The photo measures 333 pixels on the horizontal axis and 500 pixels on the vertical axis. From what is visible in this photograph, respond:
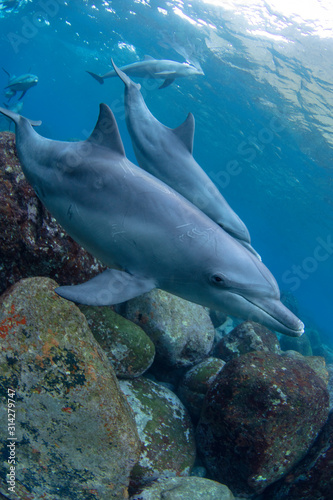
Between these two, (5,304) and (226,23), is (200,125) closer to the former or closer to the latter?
(226,23)

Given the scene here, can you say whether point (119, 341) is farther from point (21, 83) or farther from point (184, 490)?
point (21, 83)

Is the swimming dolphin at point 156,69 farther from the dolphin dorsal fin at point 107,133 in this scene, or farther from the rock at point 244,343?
the dolphin dorsal fin at point 107,133

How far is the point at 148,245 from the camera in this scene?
2910 millimetres

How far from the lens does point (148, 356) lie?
4746 mm

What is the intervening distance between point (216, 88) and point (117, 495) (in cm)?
3164

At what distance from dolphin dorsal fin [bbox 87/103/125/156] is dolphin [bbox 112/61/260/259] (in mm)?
1217

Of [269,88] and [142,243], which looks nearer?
[142,243]

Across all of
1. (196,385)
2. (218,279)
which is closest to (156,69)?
(196,385)

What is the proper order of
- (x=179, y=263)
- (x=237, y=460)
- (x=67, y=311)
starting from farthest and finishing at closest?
(x=237, y=460) → (x=67, y=311) → (x=179, y=263)

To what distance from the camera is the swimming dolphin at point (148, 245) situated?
2785mm

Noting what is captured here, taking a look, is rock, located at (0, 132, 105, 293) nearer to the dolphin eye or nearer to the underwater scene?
the underwater scene

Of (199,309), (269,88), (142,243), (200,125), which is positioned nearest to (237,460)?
(199,309)

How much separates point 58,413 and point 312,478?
351 centimetres

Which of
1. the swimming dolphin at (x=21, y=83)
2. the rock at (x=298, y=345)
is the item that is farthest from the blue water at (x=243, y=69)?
the rock at (x=298, y=345)
